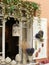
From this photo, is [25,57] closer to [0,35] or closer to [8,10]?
[0,35]

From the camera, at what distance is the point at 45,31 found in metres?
8.13

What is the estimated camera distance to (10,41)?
7.65m

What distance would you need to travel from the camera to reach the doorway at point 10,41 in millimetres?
7547

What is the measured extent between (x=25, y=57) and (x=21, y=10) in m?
1.43

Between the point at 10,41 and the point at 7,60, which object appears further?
the point at 10,41

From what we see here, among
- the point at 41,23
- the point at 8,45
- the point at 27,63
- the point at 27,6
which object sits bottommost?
the point at 27,63

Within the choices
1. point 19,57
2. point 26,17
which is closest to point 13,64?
point 19,57

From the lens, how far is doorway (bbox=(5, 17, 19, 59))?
755cm

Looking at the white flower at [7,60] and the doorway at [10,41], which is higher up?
the doorway at [10,41]

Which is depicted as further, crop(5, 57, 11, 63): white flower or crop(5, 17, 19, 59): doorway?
crop(5, 17, 19, 59): doorway

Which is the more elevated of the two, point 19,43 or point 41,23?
point 41,23

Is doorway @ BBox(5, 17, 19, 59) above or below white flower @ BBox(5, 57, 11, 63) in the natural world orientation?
above

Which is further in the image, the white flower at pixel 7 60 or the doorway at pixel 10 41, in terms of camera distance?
the doorway at pixel 10 41

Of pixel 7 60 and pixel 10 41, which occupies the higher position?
pixel 10 41
